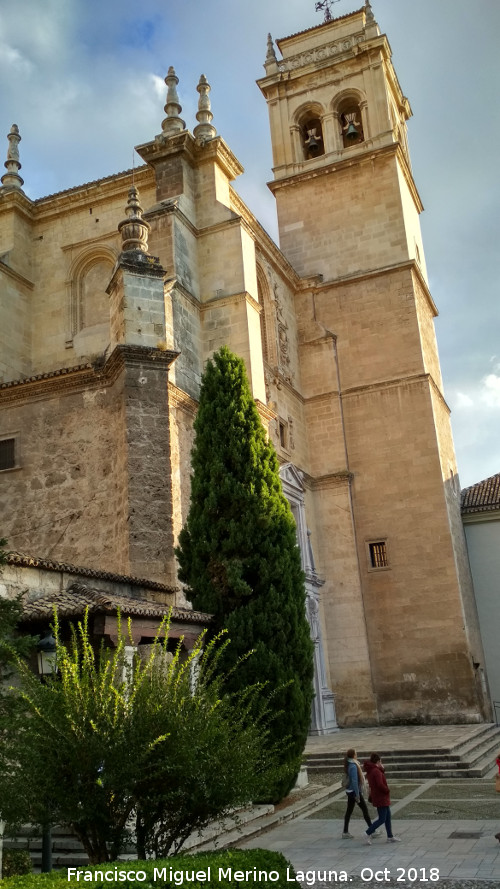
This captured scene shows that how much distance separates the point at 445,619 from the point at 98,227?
1278 centimetres

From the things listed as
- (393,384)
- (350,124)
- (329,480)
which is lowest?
(329,480)

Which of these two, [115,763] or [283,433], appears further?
[283,433]

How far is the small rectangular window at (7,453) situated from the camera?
13375 millimetres

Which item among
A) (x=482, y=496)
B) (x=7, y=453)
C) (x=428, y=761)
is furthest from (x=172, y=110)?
(x=428, y=761)

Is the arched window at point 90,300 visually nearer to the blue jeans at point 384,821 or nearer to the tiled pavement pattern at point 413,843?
the tiled pavement pattern at point 413,843

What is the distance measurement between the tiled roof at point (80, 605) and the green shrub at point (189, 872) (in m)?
2.75

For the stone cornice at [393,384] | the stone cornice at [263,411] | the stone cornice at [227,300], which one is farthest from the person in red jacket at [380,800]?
the stone cornice at [393,384]

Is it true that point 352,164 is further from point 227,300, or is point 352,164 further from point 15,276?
point 15,276

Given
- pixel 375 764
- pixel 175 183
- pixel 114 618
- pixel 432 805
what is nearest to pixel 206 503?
pixel 114 618

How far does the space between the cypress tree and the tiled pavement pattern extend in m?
1.34

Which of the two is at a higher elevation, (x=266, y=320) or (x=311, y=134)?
(x=311, y=134)

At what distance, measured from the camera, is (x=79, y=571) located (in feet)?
29.0

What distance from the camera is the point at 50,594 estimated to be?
837 cm

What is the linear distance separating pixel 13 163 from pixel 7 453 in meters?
9.54
